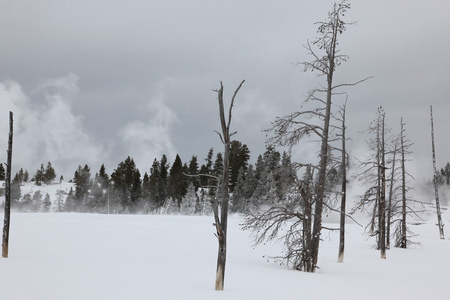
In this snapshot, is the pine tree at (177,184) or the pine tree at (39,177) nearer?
the pine tree at (177,184)

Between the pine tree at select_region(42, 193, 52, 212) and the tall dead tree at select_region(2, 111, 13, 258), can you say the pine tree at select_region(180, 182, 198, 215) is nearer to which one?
the pine tree at select_region(42, 193, 52, 212)

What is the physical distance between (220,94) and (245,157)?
9105 centimetres

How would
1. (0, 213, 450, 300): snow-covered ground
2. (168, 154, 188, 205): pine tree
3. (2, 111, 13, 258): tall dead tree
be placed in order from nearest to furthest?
(0, 213, 450, 300): snow-covered ground < (2, 111, 13, 258): tall dead tree < (168, 154, 188, 205): pine tree

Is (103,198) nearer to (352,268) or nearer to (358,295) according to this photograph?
(352,268)

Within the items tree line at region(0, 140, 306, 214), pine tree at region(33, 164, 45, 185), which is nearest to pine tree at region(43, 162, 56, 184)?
pine tree at region(33, 164, 45, 185)

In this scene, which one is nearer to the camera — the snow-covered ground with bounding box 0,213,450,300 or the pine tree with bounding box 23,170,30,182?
the snow-covered ground with bounding box 0,213,450,300

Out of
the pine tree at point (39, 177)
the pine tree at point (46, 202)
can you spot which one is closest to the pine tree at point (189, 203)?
the pine tree at point (46, 202)

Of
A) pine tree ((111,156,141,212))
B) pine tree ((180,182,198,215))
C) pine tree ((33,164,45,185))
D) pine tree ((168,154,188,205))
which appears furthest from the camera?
pine tree ((33,164,45,185))

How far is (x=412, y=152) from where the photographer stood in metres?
30.1

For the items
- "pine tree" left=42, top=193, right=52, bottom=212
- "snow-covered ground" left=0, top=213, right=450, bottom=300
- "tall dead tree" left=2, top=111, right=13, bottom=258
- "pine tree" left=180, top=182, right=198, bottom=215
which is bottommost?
"pine tree" left=42, top=193, right=52, bottom=212

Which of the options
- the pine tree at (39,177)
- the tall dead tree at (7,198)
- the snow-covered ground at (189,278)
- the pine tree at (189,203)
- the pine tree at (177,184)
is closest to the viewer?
the snow-covered ground at (189,278)

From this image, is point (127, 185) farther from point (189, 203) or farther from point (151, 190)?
point (189, 203)

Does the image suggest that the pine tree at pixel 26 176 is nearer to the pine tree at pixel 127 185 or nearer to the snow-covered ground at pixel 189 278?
the pine tree at pixel 127 185

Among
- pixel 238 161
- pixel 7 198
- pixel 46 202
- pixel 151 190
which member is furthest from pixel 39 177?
pixel 7 198
